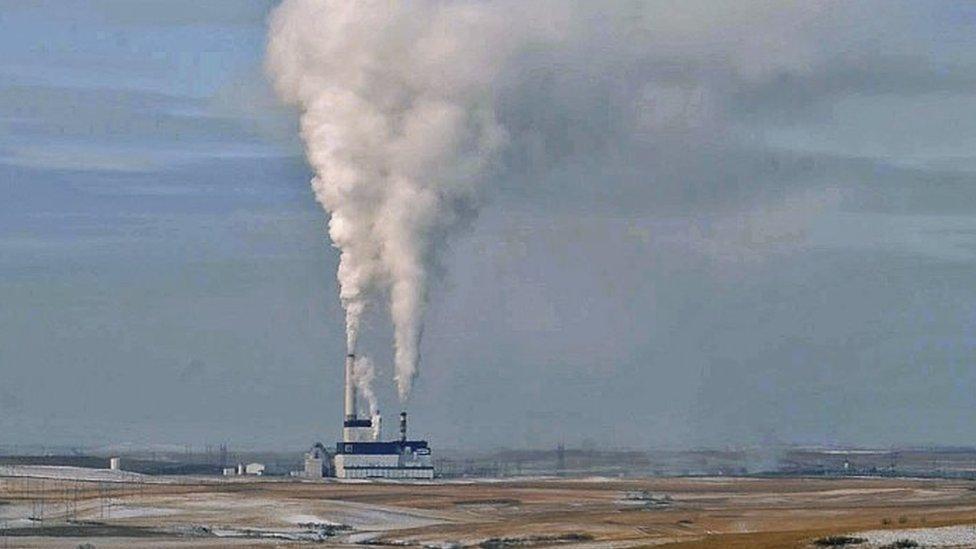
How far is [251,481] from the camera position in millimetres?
158875

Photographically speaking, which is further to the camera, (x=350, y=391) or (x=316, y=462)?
(x=316, y=462)

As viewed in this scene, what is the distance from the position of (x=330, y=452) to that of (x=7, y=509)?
58851 millimetres

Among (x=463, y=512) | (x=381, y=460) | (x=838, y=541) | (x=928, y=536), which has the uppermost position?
(x=381, y=460)

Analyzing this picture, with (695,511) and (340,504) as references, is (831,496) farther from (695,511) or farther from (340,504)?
(340,504)

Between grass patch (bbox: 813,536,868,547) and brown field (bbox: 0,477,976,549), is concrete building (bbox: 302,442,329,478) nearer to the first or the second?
brown field (bbox: 0,477,976,549)

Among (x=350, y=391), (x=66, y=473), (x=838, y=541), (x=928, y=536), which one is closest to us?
(x=838, y=541)

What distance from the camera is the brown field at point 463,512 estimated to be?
85.5 meters

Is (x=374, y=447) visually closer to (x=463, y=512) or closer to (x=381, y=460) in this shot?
(x=381, y=460)

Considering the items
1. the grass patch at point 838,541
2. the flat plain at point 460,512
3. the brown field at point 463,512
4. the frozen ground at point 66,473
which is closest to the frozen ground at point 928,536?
the grass patch at point 838,541

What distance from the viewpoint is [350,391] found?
14875cm

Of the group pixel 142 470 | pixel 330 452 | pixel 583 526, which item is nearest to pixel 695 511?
pixel 583 526

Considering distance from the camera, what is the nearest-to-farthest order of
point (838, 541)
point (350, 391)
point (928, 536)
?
point (838, 541)
point (928, 536)
point (350, 391)

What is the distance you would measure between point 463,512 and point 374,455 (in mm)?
44667

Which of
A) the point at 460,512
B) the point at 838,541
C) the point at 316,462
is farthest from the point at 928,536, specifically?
the point at 316,462
